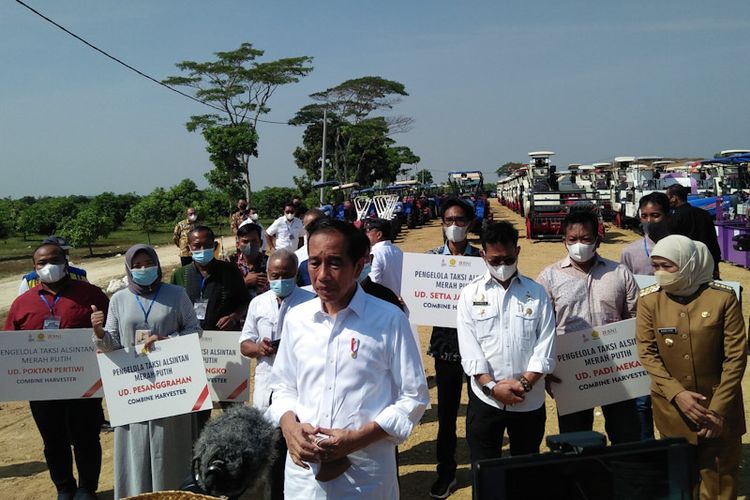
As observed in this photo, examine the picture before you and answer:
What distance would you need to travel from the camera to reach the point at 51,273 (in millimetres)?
4258

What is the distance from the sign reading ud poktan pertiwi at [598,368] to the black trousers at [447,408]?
2.57 ft

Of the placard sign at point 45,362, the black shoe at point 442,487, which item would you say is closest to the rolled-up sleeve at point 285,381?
the black shoe at point 442,487

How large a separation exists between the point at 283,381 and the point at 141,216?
95.2 ft

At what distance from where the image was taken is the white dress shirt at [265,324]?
148 inches

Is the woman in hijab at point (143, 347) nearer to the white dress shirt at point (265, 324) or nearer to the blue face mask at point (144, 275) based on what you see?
the blue face mask at point (144, 275)

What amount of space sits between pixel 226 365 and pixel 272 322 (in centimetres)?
81

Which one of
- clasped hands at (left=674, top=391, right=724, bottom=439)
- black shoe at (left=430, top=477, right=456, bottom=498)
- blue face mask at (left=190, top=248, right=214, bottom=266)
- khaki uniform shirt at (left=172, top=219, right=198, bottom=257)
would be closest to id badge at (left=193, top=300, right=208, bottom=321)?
blue face mask at (left=190, top=248, right=214, bottom=266)

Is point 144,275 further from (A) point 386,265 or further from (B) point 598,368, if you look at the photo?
(B) point 598,368

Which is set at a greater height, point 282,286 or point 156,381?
point 282,286

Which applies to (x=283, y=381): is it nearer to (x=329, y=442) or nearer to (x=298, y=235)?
(x=329, y=442)

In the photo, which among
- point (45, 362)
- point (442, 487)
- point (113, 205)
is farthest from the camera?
point (113, 205)

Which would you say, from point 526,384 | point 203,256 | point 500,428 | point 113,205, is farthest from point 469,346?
point 113,205

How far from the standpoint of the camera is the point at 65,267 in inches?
172

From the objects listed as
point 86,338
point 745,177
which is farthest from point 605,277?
point 745,177
